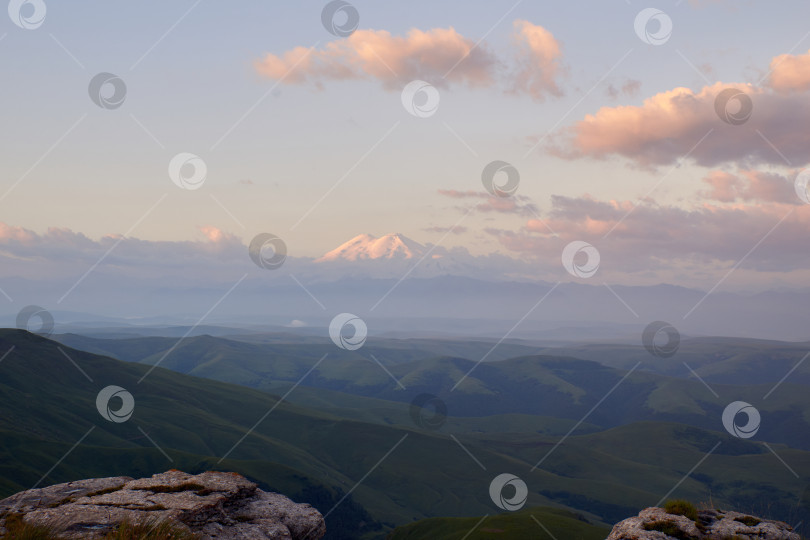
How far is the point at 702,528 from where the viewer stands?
69.5 feet

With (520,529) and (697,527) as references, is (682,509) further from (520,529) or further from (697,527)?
(520,529)

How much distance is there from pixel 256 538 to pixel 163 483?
559cm

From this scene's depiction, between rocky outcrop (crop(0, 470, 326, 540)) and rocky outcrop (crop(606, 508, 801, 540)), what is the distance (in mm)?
13446

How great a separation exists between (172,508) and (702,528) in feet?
66.9

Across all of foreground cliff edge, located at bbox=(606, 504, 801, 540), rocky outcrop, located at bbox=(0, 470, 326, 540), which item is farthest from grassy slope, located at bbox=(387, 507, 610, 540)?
rocky outcrop, located at bbox=(0, 470, 326, 540)

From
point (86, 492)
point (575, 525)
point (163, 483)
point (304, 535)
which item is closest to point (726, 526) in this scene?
point (304, 535)

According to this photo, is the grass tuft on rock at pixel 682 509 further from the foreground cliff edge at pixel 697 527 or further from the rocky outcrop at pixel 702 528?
the rocky outcrop at pixel 702 528

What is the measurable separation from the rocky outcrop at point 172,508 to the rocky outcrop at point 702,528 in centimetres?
1345

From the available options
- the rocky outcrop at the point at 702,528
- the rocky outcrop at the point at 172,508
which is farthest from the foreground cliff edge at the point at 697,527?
the rocky outcrop at the point at 172,508

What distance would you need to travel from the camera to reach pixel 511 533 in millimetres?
174875

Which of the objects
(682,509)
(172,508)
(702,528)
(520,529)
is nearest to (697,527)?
(702,528)

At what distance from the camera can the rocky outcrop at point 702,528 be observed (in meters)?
20.5

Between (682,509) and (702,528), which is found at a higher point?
(682,509)

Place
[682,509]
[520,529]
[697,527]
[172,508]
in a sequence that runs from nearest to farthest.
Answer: [172,508] → [697,527] → [682,509] → [520,529]
